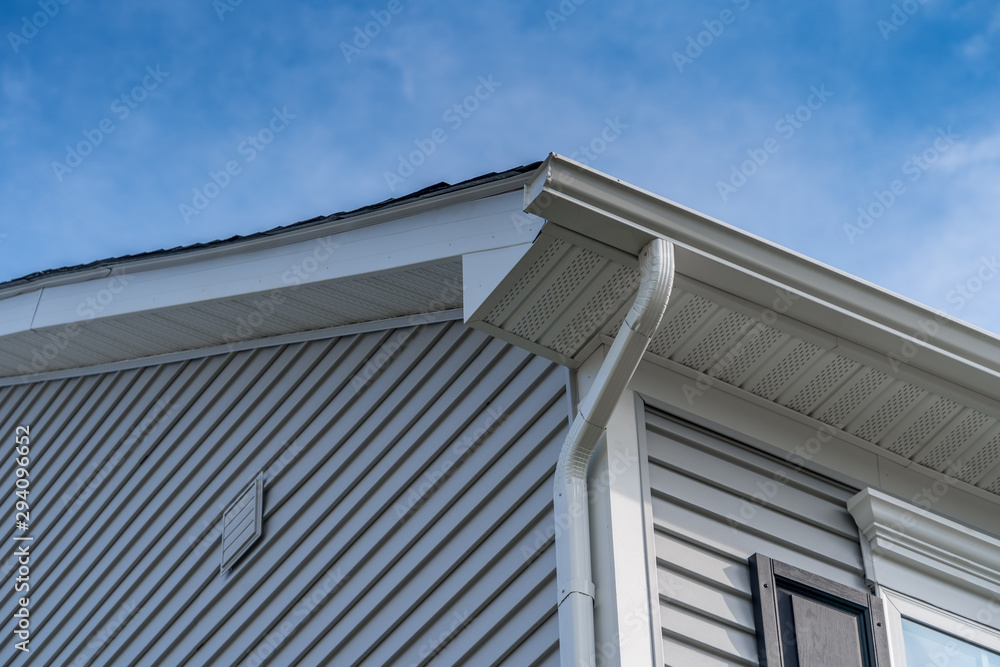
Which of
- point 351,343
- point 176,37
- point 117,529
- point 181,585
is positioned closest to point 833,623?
point 351,343

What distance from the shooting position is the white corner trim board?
15.3 feet

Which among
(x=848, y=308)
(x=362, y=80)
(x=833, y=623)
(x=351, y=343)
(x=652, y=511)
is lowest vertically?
(x=833, y=623)

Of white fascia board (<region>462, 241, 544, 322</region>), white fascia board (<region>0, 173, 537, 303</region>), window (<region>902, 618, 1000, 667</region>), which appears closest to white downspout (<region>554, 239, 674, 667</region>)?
white fascia board (<region>462, 241, 544, 322</region>)

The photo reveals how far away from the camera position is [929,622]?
4.63 m

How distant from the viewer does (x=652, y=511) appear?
4.19 m

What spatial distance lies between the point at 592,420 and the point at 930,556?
5.64 feet

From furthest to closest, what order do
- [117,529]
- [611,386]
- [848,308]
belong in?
1. [117,529]
2. [848,308]
3. [611,386]

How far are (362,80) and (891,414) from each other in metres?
4.95

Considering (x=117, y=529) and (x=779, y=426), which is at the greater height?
(x=117, y=529)

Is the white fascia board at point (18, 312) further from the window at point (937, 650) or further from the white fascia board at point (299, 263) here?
the window at point (937, 650)

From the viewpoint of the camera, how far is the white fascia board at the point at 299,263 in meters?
4.61

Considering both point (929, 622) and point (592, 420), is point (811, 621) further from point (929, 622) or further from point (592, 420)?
point (592, 420)

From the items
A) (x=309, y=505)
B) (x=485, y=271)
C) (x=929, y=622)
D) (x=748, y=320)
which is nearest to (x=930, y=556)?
(x=929, y=622)

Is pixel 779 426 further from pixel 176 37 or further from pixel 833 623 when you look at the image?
pixel 176 37
